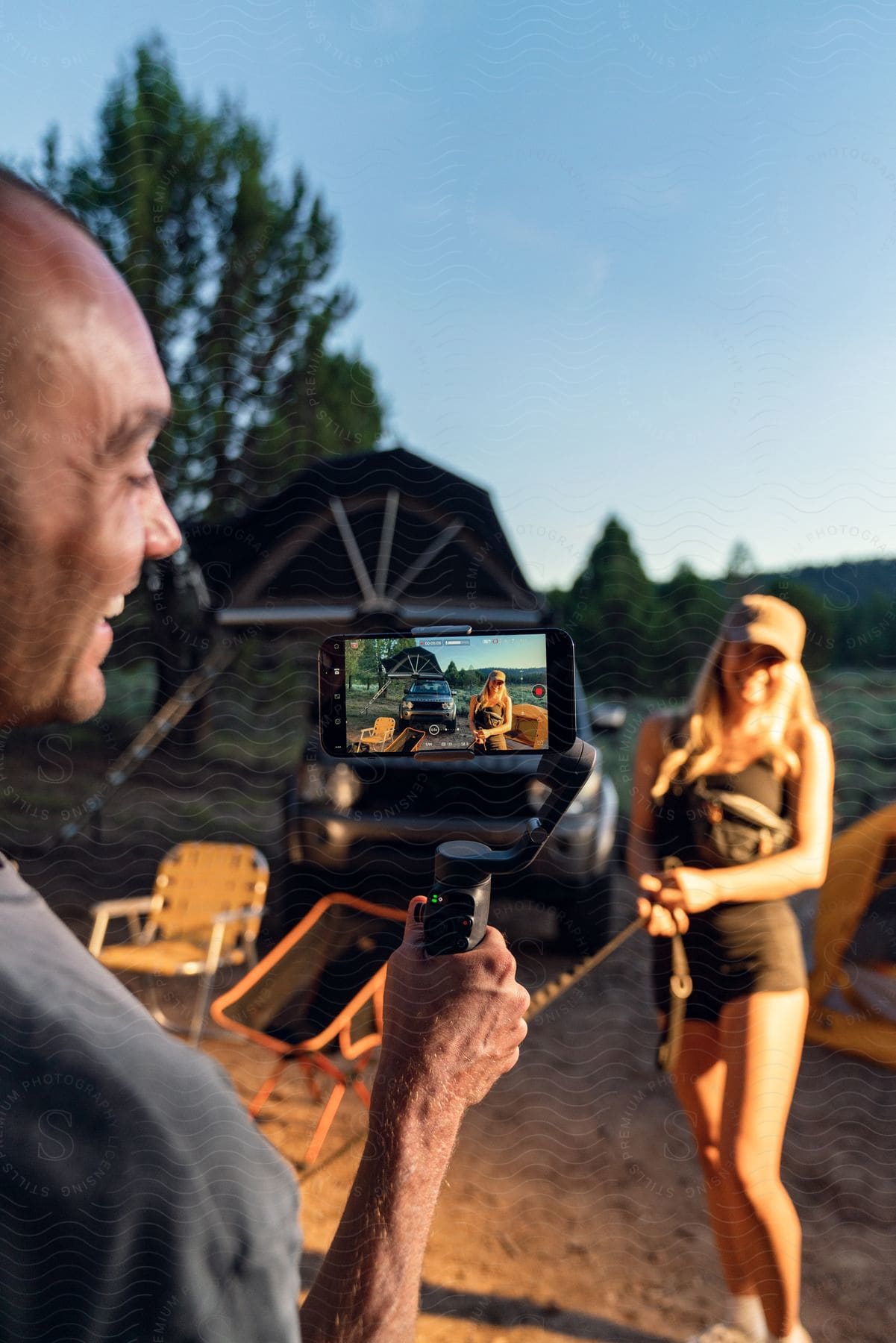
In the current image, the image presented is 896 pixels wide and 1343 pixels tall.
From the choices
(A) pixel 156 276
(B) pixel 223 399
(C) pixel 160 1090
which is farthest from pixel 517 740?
(A) pixel 156 276

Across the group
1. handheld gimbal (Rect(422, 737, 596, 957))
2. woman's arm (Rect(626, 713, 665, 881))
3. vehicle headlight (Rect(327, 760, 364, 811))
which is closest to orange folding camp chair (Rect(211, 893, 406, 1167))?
vehicle headlight (Rect(327, 760, 364, 811))

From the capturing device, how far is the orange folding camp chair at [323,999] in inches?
66.6

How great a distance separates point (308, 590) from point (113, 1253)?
→ 3.88 ft

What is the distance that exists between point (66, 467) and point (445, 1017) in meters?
0.33

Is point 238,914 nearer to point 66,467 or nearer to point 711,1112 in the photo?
point 711,1112

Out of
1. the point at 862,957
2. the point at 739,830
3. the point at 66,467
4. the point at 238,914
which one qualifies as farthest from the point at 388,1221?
the point at 862,957

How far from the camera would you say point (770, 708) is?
1043 millimetres

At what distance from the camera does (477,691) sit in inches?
16.4

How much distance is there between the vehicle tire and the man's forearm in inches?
72.0

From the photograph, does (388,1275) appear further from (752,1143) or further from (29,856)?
(29,856)

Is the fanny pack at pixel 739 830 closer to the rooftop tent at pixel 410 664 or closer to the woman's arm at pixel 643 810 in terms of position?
the woman's arm at pixel 643 810

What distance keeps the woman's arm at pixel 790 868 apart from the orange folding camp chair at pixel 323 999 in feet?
2.67

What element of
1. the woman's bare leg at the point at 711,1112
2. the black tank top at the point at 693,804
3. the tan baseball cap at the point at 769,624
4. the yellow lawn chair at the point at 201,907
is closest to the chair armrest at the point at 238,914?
the yellow lawn chair at the point at 201,907

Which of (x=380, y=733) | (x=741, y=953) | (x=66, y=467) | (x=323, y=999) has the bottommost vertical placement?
(x=323, y=999)
